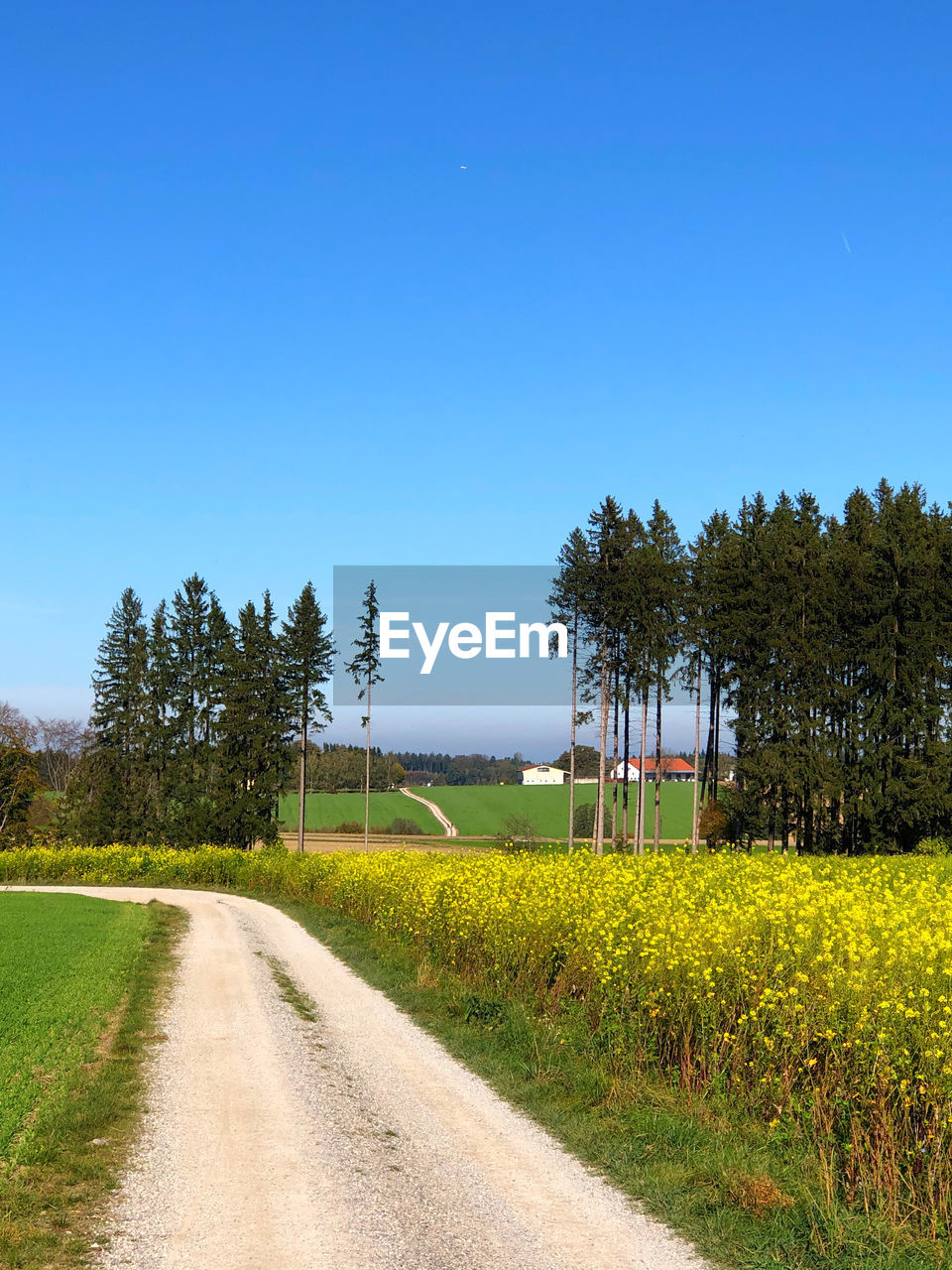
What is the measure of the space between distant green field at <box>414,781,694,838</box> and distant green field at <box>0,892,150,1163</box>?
78.6m

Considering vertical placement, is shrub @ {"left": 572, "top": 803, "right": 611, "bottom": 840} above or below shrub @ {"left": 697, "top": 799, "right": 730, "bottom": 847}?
below

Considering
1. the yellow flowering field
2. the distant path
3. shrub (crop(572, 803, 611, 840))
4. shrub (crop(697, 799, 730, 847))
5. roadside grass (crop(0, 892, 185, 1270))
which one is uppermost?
the yellow flowering field

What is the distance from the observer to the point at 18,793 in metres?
68.2

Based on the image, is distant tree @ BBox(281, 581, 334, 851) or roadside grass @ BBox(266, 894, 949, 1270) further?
distant tree @ BBox(281, 581, 334, 851)

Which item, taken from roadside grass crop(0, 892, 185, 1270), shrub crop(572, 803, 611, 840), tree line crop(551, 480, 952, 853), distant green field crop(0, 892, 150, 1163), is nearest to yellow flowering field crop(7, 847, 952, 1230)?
roadside grass crop(0, 892, 185, 1270)

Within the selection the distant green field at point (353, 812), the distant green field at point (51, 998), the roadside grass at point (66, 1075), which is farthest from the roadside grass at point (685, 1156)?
the distant green field at point (353, 812)

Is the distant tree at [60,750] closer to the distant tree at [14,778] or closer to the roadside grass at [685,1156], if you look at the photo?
the distant tree at [14,778]

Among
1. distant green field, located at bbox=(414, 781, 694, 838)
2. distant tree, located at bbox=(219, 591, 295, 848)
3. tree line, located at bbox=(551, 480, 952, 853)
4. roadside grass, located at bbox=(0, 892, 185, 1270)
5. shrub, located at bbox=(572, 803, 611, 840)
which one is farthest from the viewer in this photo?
distant green field, located at bbox=(414, 781, 694, 838)

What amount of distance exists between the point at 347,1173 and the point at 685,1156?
2.88 meters

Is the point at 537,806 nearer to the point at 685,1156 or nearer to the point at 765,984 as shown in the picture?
the point at 765,984

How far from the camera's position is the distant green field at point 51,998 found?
989 centimetres

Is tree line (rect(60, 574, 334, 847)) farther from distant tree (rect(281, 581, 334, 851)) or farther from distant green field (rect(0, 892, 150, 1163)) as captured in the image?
distant green field (rect(0, 892, 150, 1163))

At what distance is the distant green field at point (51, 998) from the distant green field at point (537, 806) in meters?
78.6

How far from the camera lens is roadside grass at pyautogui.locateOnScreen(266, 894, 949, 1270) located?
6.69 metres
